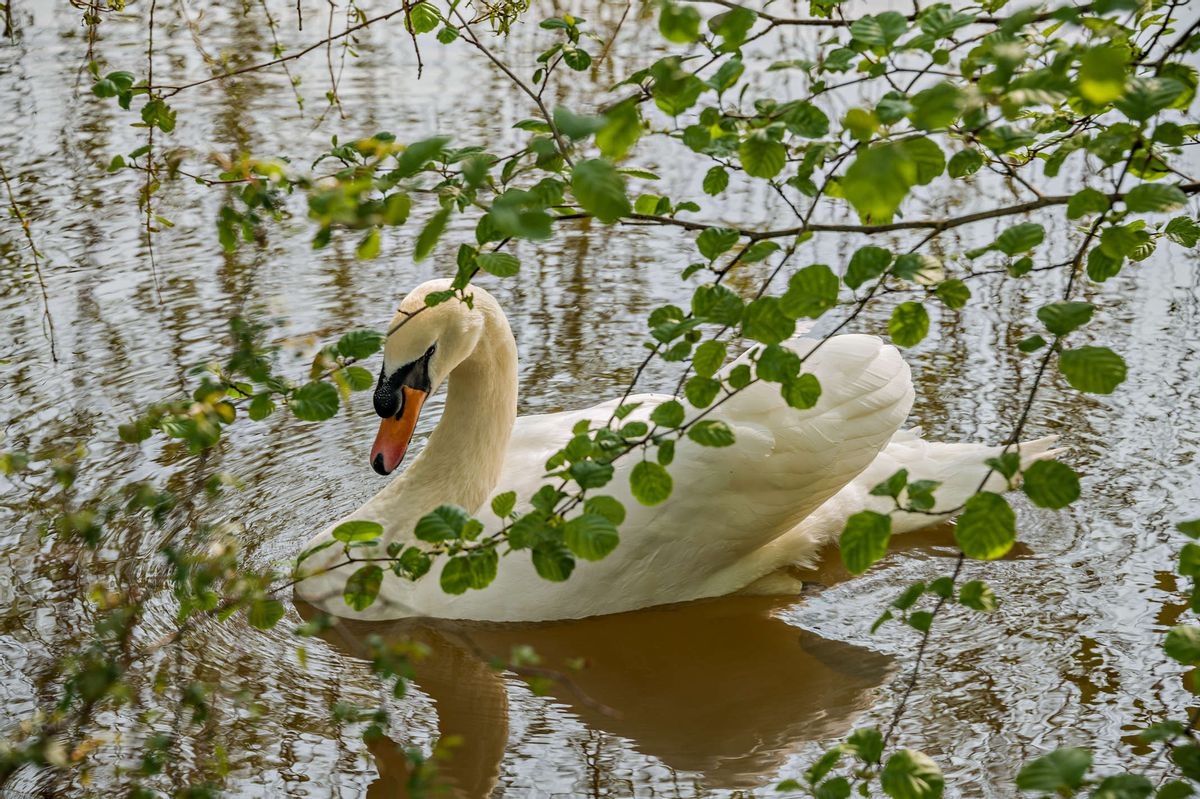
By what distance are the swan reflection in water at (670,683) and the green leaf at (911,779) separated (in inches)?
70.7

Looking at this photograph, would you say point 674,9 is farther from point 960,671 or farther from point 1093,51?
point 960,671

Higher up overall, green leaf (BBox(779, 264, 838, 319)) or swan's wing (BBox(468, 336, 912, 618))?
green leaf (BBox(779, 264, 838, 319))

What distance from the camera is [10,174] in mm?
8891

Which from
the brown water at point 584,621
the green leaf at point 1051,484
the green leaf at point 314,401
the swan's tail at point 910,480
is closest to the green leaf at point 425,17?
the brown water at point 584,621

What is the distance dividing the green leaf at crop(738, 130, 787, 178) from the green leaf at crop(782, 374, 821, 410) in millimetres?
397

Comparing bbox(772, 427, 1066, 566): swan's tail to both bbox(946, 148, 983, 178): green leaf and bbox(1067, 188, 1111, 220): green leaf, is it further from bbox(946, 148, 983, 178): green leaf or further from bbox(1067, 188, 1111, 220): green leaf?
bbox(1067, 188, 1111, 220): green leaf

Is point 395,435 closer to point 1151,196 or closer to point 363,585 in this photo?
point 363,585

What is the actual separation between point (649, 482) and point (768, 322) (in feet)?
1.28

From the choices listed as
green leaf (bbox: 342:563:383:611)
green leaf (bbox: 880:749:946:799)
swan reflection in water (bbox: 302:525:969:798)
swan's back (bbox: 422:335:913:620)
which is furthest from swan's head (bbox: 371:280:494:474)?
green leaf (bbox: 880:749:946:799)

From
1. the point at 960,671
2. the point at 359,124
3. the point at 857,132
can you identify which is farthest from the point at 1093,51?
the point at 359,124

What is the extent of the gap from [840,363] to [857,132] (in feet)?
10.8

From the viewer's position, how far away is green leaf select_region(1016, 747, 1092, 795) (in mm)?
2215

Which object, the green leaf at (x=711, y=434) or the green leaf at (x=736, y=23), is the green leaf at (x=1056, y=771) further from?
the green leaf at (x=736, y=23)

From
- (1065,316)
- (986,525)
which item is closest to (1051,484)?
(986,525)
